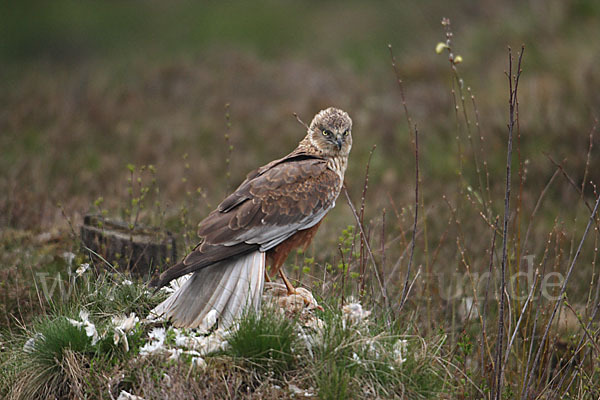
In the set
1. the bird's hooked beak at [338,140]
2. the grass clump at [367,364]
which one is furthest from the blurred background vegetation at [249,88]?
the grass clump at [367,364]

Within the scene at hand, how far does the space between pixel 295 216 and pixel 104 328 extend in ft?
4.51

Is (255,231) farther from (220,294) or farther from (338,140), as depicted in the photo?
(338,140)

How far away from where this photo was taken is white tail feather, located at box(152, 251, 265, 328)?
13.8 ft

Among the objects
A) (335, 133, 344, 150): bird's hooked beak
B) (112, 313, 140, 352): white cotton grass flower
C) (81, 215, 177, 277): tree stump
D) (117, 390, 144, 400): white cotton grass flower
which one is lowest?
(117, 390, 144, 400): white cotton grass flower

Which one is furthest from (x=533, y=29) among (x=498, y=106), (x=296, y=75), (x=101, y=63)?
(x=101, y=63)

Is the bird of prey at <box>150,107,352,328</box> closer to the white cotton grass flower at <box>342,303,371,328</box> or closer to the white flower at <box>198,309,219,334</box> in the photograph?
the white flower at <box>198,309,219,334</box>

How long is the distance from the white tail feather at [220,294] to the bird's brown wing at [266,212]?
11 centimetres

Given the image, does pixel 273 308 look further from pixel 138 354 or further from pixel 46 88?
pixel 46 88

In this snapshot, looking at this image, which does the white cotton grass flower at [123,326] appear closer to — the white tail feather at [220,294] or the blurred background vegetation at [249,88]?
the white tail feather at [220,294]

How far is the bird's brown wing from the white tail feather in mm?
106

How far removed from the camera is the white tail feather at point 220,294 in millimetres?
4219

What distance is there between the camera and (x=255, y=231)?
4438 mm

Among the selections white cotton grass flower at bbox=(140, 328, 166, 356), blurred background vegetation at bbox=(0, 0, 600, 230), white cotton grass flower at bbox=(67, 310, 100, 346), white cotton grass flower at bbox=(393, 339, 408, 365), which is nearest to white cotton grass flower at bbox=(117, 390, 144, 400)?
white cotton grass flower at bbox=(140, 328, 166, 356)

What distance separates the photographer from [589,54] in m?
12.0
